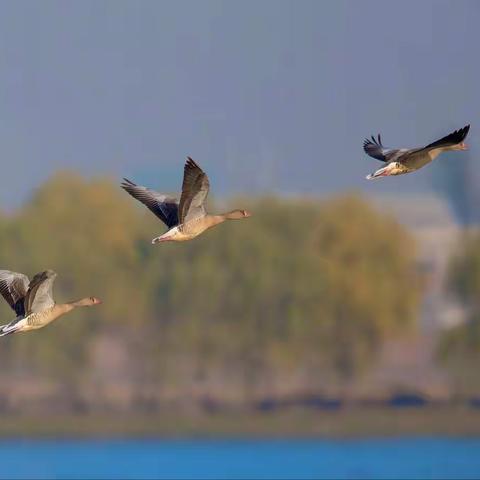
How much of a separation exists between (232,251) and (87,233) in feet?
15.8

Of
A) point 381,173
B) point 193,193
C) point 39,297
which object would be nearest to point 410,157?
point 381,173

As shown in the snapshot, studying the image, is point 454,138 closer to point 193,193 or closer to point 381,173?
point 381,173

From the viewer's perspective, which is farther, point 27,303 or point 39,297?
point 39,297

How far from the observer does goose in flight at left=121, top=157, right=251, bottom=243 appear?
17.7 meters

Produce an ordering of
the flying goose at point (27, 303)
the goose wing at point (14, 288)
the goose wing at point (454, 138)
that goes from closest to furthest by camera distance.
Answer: the goose wing at point (454, 138) → the flying goose at point (27, 303) → the goose wing at point (14, 288)

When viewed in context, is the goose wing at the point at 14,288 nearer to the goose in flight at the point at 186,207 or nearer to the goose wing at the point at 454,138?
the goose in flight at the point at 186,207

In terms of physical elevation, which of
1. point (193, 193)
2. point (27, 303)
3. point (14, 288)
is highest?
point (193, 193)

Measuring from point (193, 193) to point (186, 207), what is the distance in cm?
28

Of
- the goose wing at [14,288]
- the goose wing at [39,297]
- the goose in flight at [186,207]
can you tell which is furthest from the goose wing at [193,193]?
the goose wing at [14,288]

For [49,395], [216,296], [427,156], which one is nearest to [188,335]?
[216,296]

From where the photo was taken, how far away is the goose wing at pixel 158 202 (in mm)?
19188

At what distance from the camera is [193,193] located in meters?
18.1

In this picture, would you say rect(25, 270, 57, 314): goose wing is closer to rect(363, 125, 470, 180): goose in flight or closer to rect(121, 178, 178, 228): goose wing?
rect(121, 178, 178, 228): goose wing

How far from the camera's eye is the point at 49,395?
51688mm
